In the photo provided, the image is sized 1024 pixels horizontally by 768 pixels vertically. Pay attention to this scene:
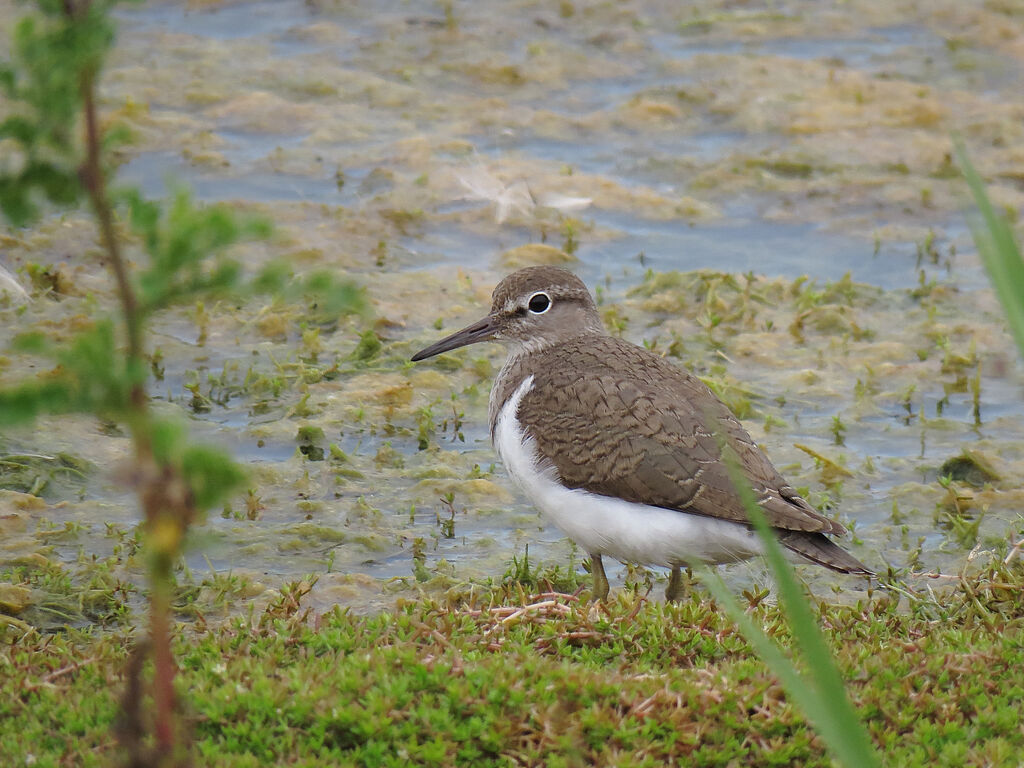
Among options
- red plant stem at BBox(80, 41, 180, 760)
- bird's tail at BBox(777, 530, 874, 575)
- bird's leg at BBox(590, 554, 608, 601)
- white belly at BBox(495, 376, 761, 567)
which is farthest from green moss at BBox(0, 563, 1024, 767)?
red plant stem at BBox(80, 41, 180, 760)

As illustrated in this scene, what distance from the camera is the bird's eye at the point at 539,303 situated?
6859 mm

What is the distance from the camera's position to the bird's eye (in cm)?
686

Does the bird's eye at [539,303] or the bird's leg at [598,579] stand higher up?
the bird's eye at [539,303]

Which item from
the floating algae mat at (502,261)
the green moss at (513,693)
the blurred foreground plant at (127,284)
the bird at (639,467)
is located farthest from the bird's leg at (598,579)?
the blurred foreground plant at (127,284)

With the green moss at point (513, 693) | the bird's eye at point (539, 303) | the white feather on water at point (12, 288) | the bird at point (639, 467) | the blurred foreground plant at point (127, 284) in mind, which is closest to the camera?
the blurred foreground plant at point (127, 284)

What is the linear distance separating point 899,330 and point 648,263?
1797 mm

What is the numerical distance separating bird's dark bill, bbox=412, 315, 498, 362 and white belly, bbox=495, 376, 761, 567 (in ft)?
3.82

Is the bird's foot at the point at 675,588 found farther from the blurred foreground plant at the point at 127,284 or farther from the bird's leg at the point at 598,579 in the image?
the blurred foreground plant at the point at 127,284

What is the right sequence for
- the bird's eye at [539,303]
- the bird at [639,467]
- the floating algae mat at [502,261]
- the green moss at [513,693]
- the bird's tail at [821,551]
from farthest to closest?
the bird's eye at [539,303] < the floating algae mat at [502,261] < the bird at [639,467] < the bird's tail at [821,551] < the green moss at [513,693]

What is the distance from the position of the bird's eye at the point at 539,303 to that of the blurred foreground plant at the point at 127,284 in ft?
13.5

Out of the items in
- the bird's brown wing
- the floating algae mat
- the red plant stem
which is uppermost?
the red plant stem

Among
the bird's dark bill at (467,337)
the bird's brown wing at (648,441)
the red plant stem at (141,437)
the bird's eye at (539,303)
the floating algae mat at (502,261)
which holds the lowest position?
the floating algae mat at (502,261)

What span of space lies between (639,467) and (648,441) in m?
0.13

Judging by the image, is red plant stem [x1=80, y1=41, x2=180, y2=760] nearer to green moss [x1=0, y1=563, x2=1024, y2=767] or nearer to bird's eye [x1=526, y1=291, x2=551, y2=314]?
green moss [x1=0, y1=563, x2=1024, y2=767]
